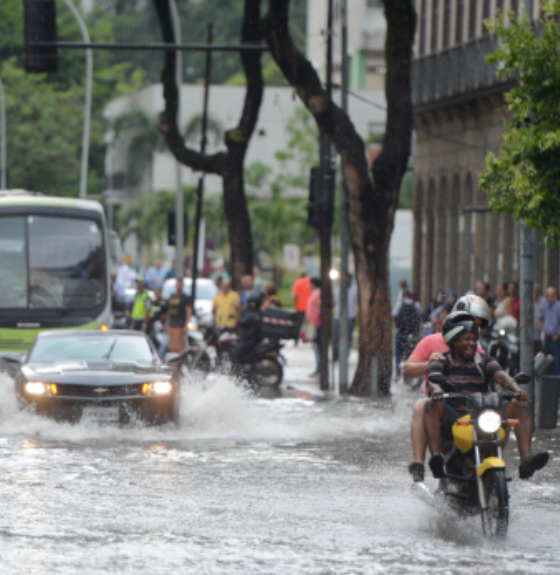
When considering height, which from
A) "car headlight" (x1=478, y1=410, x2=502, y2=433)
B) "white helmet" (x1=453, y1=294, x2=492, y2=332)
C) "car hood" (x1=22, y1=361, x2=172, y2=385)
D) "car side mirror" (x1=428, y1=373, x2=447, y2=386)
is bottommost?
"car hood" (x1=22, y1=361, x2=172, y2=385)

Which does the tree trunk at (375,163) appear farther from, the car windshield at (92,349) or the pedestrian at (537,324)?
the car windshield at (92,349)

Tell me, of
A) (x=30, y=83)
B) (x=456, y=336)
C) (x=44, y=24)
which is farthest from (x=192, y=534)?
(x=30, y=83)

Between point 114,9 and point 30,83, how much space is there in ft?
119

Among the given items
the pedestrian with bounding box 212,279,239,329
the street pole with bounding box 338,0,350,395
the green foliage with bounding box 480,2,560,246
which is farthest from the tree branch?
the green foliage with bounding box 480,2,560,246

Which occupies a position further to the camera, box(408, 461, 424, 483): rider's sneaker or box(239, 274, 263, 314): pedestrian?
box(239, 274, 263, 314): pedestrian

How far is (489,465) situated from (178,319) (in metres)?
19.5

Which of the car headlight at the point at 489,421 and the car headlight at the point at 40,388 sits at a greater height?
the car headlight at the point at 489,421

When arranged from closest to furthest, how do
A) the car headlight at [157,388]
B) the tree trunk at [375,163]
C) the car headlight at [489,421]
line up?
the car headlight at [489,421] → the car headlight at [157,388] → the tree trunk at [375,163]

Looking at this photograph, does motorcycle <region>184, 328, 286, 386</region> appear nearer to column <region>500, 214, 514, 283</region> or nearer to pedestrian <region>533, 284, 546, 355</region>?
pedestrian <region>533, 284, 546, 355</region>

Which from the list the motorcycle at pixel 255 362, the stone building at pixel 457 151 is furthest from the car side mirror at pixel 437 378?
the stone building at pixel 457 151

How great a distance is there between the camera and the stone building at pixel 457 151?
121 ft

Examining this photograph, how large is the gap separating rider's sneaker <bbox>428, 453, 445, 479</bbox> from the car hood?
703cm

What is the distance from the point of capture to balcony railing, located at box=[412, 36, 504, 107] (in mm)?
36844

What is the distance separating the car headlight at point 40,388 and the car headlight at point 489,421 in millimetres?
7595
